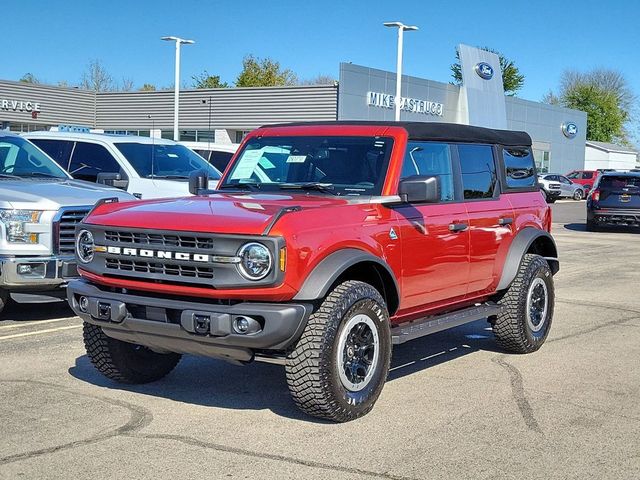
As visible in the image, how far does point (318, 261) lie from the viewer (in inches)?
214

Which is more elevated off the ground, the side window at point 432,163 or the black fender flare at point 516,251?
the side window at point 432,163

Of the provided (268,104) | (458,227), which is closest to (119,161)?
(458,227)

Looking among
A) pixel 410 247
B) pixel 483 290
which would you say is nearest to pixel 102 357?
pixel 410 247

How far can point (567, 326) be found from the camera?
30.9 feet

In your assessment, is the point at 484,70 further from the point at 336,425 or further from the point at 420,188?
the point at 336,425

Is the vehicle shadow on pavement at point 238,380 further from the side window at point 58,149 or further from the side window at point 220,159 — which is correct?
the side window at point 220,159

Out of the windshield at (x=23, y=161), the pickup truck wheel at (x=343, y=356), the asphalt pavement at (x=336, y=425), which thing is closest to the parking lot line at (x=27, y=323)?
the asphalt pavement at (x=336, y=425)

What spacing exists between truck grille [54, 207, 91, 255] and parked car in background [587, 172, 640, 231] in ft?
61.6

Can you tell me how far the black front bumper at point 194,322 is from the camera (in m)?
5.16

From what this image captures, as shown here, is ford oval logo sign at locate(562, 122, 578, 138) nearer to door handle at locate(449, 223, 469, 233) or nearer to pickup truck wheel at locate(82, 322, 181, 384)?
door handle at locate(449, 223, 469, 233)

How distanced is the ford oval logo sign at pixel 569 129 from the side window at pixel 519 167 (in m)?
55.7

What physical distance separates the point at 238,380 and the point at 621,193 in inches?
787

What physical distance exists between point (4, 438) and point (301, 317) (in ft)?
5.95

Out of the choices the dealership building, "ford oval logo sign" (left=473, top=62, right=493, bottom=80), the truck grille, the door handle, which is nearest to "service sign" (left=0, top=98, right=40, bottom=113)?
the dealership building
